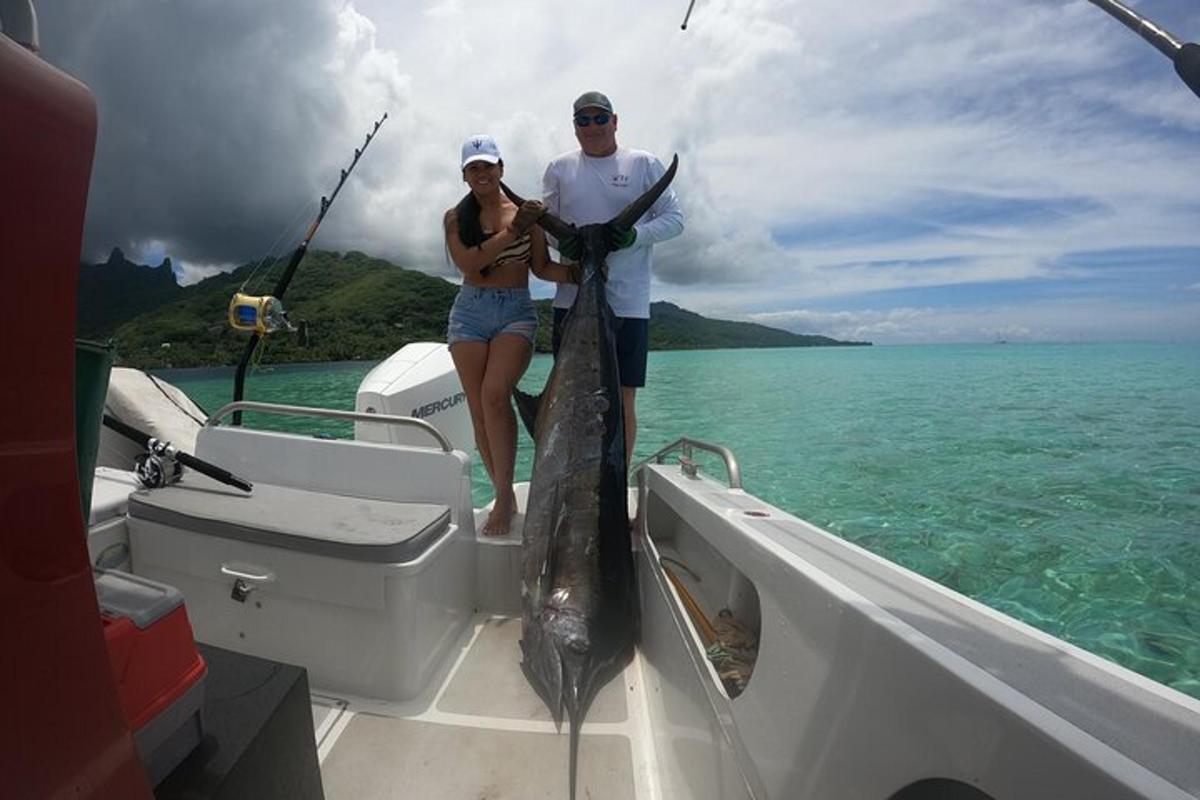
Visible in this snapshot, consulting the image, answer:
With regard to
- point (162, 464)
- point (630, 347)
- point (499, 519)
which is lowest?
point (499, 519)

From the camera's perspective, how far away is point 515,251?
3.09 metres

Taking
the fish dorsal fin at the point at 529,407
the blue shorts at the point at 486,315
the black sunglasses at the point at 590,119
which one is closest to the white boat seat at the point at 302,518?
the fish dorsal fin at the point at 529,407

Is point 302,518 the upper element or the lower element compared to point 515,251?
lower

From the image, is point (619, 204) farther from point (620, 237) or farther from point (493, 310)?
point (493, 310)

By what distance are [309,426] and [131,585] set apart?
42.1 feet

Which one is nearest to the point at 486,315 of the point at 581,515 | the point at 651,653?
Answer: the point at 581,515

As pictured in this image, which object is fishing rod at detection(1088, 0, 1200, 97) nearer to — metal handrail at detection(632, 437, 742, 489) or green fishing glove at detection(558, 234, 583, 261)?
metal handrail at detection(632, 437, 742, 489)

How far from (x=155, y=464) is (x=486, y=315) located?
1.62 meters

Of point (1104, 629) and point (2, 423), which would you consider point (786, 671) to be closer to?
point (2, 423)

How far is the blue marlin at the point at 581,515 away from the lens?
2359 millimetres

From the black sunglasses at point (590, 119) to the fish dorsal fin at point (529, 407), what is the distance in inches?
58.3

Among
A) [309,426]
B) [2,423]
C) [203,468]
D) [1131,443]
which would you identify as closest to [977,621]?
[2,423]

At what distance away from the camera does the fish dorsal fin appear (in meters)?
3.27

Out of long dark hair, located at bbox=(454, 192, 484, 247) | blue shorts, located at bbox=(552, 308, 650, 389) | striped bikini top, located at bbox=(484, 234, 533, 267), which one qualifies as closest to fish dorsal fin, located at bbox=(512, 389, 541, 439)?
blue shorts, located at bbox=(552, 308, 650, 389)
